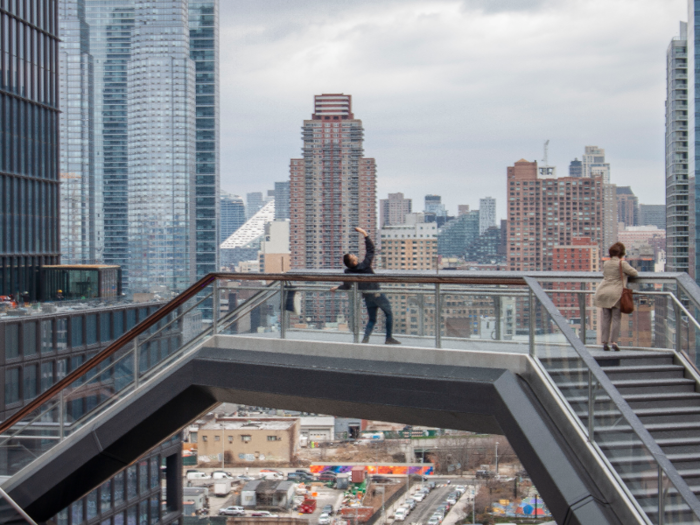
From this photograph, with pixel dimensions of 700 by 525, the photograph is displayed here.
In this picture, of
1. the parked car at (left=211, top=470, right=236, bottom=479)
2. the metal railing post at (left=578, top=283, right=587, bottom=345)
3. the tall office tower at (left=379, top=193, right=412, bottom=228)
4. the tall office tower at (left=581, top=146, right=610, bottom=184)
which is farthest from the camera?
the tall office tower at (left=581, top=146, right=610, bottom=184)

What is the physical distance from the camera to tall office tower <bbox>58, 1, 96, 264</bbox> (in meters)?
132

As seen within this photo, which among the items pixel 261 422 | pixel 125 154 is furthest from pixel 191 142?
pixel 261 422

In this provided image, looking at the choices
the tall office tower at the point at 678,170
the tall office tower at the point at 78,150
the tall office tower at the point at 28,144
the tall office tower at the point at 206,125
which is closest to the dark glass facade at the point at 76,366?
the tall office tower at the point at 28,144

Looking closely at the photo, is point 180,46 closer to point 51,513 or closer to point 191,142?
point 191,142

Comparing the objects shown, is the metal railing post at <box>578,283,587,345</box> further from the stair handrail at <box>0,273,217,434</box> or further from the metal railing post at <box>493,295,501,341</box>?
the stair handrail at <box>0,273,217,434</box>

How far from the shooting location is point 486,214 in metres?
186

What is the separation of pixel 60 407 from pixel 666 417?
19.0 feet

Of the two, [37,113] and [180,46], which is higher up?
[180,46]

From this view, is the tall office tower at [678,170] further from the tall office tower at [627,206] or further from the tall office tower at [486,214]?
the tall office tower at [486,214]

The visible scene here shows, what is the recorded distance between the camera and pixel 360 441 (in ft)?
159

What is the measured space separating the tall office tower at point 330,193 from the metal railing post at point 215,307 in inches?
3800

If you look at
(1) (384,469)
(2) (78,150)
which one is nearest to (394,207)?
(2) (78,150)

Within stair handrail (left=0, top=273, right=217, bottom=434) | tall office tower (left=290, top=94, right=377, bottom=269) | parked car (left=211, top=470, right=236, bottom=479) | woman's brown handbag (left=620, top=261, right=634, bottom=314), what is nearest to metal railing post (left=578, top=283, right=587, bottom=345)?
woman's brown handbag (left=620, top=261, right=634, bottom=314)

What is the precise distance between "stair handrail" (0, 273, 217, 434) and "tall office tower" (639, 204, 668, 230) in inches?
6444
